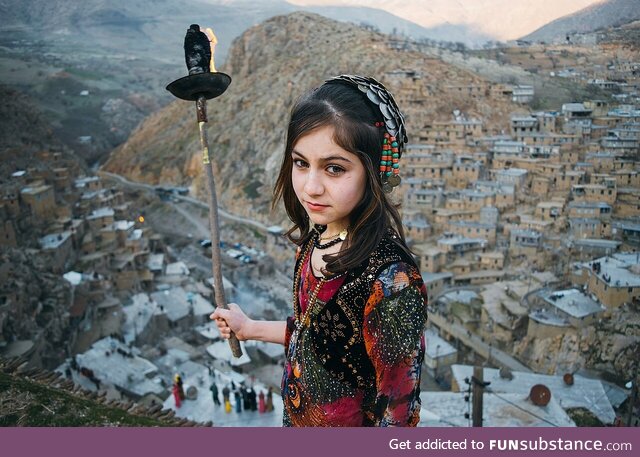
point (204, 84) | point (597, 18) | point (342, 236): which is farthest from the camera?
point (597, 18)

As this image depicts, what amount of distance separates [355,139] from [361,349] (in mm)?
565

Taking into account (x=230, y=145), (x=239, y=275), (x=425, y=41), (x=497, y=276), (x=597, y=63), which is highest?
(x=425, y=41)

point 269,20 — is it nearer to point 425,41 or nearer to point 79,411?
point 425,41

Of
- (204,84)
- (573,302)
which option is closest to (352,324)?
(204,84)

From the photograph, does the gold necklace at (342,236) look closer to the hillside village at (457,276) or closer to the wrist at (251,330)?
the wrist at (251,330)

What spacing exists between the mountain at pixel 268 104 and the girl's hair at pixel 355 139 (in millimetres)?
Answer: 24659

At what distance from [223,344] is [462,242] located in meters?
9.78

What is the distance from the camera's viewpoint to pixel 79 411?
3203 millimetres

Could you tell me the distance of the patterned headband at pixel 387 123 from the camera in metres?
1.34

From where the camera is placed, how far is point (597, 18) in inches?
383

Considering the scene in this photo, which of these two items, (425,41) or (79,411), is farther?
(425,41)

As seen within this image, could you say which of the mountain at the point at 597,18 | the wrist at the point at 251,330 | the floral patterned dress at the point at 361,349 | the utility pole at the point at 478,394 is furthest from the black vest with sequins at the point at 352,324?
the mountain at the point at 597,18

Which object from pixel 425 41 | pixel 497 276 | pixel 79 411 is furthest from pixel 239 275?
pixel 425 41

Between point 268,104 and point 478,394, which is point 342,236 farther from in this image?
point 268,104
